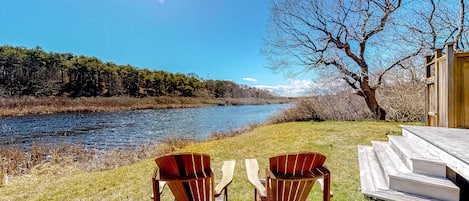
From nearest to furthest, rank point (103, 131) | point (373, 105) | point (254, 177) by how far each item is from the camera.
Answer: point (254, 177) → point (373, 105) → point (103, 131)

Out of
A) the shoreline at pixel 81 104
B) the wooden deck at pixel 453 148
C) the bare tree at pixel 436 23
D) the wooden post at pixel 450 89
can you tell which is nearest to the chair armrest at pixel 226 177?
the wooden deck at pixel 453 148

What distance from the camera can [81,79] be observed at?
30312 mm

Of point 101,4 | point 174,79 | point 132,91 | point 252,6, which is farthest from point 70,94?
point 252,6

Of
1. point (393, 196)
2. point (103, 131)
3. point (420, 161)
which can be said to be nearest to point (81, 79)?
point (103, 131)

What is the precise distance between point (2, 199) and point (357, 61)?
37.7 ft

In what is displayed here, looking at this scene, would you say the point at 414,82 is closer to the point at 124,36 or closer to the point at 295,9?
the point at 295,9

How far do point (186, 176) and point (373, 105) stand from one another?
36.3 feet

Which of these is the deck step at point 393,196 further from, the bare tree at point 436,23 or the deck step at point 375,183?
the bare tree at point 436,23

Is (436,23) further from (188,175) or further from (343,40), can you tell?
(188,175)

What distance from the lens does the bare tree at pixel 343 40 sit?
943 centimetres

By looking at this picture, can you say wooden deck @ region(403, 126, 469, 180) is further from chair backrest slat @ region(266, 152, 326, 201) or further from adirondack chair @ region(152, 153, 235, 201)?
adirondack chair @ region(152, 153, 235, 201)

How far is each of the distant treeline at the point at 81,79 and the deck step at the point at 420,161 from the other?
100 feet

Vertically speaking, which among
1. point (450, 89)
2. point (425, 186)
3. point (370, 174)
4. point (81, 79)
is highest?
point (81, 79)

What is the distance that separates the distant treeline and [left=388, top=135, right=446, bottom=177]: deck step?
1200 inches
